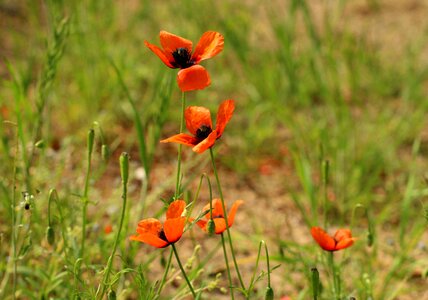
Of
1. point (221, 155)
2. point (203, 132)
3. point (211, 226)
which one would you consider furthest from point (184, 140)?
point (221, 155)

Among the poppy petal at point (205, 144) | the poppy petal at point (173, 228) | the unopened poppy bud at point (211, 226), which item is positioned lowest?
the unopened poppy bud at point (211, 226)

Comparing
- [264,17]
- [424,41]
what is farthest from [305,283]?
[264,17]

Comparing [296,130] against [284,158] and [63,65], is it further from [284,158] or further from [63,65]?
[63,65]

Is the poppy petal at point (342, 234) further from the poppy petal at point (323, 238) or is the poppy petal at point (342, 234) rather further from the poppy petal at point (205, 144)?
the poppy petal at point (205, 144)

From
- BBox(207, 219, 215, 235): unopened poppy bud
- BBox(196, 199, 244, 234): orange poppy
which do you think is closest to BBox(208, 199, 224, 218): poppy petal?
BBox(196, 199, 244, 234): orange poppy

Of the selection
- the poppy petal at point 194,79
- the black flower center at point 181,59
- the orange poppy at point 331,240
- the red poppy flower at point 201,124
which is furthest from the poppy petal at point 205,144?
the orange poppy at point 331,240

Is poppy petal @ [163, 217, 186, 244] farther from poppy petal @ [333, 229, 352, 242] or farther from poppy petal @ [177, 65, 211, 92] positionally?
poppy petal @ [333, 229, 352, 242]
